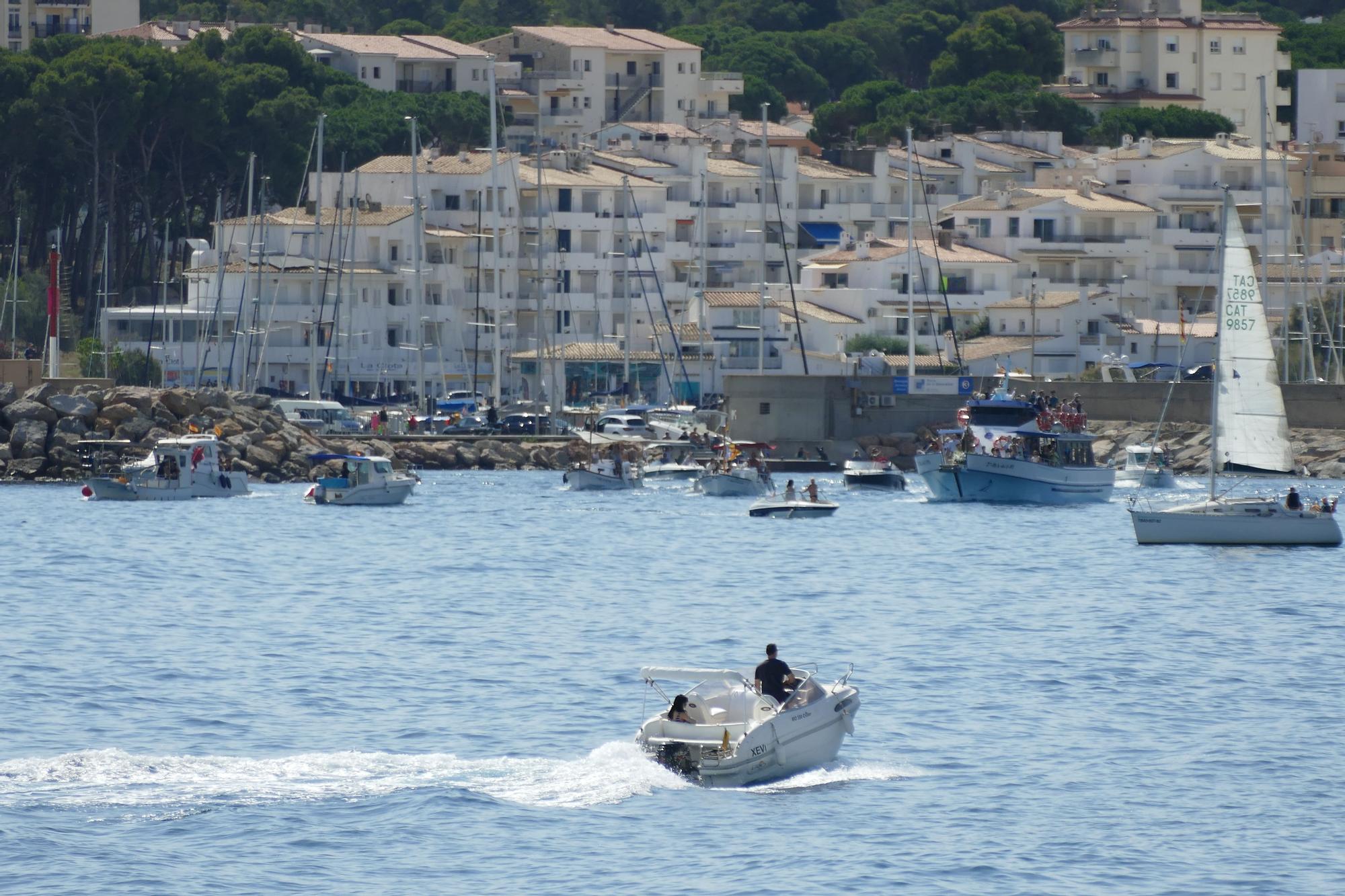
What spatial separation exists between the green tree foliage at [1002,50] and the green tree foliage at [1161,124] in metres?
11.8

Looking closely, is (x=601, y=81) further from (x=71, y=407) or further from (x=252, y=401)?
(x=71, y=407)

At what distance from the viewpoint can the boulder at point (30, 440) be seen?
77938 mm

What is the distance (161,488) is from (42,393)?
767 centimetres

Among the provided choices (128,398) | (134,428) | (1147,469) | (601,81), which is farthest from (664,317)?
(134,428)

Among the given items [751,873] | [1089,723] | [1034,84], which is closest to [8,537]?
[1089,723]

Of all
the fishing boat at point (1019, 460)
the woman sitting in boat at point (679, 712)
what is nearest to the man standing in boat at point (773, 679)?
the woman sitting in boat at point (679, 712)

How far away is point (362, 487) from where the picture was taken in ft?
239

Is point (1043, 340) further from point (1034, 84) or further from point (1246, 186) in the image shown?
point (1034, 84)

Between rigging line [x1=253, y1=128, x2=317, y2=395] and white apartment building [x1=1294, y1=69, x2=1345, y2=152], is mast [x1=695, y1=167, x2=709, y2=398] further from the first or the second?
white apartment building [x1=1294, y1=69, x2=1345, y2=152]

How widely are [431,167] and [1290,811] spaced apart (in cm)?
9357

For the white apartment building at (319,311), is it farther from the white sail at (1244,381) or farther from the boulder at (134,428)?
the white sail at (1244,381)

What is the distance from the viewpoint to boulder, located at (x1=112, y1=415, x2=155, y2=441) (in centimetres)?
7775

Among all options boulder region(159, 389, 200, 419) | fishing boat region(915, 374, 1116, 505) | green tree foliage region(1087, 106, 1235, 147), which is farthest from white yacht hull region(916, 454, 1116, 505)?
green tree foliage region(1087, 106, 1235, 147)

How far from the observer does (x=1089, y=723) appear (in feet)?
113
